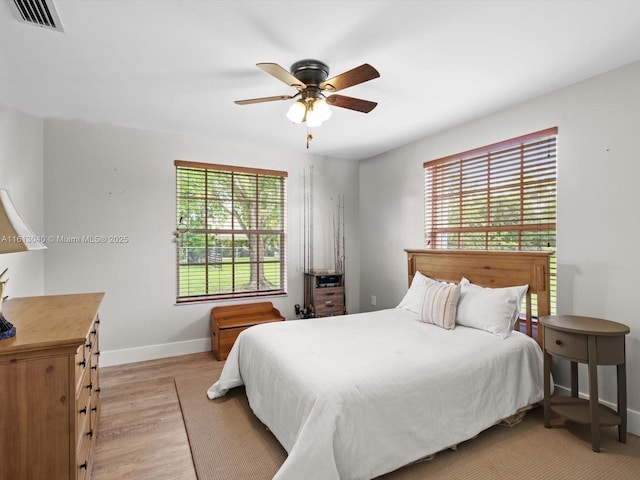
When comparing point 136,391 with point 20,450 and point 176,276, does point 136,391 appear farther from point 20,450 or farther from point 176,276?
point 20,450

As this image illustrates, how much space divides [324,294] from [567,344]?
2.67 meters

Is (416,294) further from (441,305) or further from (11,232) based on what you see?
(11,232)

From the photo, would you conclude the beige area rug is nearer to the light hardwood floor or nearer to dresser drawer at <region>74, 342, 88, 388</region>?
the light hardwood floor

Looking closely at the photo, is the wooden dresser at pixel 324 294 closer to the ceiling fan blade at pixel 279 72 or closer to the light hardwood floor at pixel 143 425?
the light hardwood floor at pixel 143 425

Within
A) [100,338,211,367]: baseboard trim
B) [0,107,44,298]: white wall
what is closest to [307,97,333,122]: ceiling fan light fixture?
[0,107,44,298]: white wall

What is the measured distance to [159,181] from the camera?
373 centimetres

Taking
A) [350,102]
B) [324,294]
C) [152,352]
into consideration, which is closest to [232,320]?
[152,352]

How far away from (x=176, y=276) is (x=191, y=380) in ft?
4.07

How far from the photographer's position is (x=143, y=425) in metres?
2.38

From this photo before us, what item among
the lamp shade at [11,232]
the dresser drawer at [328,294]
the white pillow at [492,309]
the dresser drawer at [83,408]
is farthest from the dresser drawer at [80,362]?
the dresser drawer at [328,294]

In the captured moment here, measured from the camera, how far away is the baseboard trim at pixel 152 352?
11.4ft

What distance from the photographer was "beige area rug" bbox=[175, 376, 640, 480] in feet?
6.07

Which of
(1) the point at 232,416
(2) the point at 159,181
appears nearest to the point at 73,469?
(1) the point at 232,416

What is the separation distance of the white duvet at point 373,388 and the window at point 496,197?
0.90 meters
